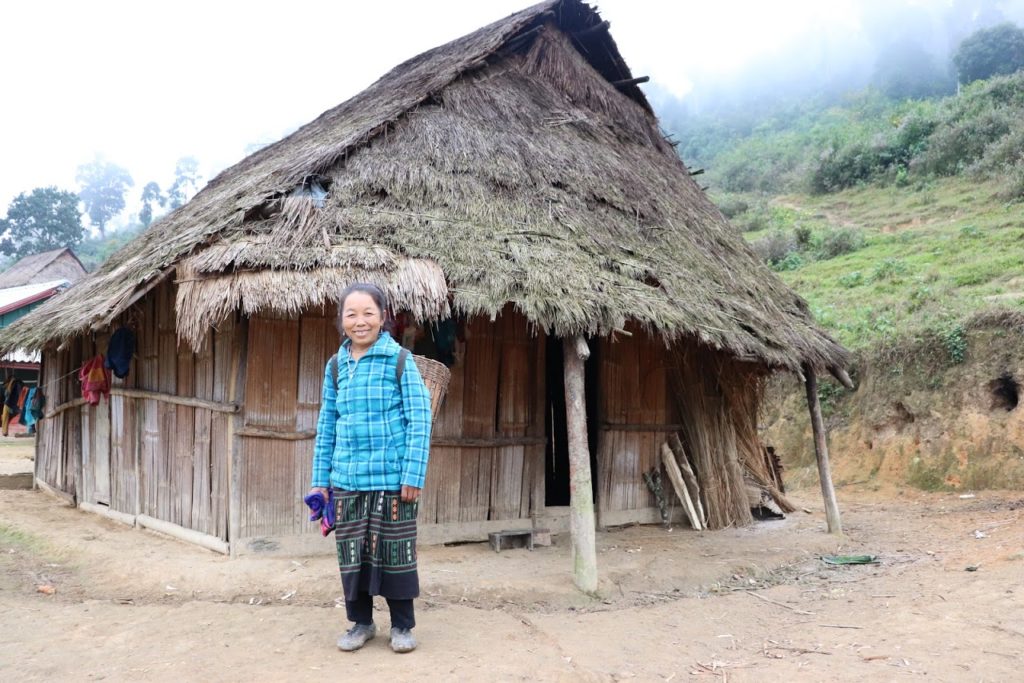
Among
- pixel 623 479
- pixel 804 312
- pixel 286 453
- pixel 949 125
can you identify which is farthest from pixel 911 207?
pixel 286 453

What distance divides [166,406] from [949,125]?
2330cm

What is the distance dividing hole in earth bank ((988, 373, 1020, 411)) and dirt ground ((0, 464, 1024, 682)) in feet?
10.6

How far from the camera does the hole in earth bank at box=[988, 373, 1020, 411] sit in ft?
30.4

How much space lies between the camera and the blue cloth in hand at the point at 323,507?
3.43 m

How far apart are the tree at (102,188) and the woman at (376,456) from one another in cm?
6925

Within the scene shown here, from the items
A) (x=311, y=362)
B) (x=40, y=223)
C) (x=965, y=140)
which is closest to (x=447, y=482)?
(x=311, y=362)

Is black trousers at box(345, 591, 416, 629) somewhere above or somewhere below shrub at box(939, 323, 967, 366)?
below

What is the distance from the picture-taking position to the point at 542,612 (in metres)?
4.52

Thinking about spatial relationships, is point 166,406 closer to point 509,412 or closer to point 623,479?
point 509,412

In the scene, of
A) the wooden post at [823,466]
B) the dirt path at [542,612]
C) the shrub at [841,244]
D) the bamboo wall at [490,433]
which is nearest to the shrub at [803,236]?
the shrub at [841,244]

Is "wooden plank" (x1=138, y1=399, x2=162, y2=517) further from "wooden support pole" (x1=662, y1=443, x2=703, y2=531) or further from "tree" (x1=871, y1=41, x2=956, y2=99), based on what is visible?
"tree" (x1=871, y1=41, x2=956, y2=99)

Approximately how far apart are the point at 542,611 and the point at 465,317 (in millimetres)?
2379

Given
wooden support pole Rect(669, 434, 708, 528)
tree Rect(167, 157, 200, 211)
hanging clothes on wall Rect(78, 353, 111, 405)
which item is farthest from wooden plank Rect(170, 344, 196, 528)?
tree Rect(167, 157, 200, 211)

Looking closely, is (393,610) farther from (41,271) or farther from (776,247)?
(41,271)
